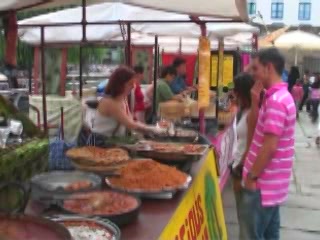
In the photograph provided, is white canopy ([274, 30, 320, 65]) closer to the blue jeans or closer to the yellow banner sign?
the yellow banner sign

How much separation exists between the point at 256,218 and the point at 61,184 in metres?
1.84

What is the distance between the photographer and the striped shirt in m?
3.84

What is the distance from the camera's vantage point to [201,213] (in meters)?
4.00

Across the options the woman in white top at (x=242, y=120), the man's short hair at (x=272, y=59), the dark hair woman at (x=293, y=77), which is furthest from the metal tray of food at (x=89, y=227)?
the dark hair woman at (x=293, y=77)

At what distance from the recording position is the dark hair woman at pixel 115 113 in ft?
16.7

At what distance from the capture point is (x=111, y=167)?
11.7 ft

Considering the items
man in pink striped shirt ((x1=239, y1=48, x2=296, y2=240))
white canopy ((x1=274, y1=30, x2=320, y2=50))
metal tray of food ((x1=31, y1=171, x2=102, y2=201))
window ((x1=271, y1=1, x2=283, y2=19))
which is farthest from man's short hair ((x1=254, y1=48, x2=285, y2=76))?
window ((x1=271, y1=1, x2=283, y2=19))

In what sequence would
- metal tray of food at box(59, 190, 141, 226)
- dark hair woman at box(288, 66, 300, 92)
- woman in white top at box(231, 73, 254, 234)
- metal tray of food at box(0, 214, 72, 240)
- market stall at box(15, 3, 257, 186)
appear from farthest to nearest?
dark hair woman at box(288, 66, 300, 92) → market stall at box(15, 3, 257, 186) → woman in white top at box(231, 73, 254, 234) → metal tray of food at box(59, 190, 141, 226) → metal tray of food at box(0, 214, 72, 240)

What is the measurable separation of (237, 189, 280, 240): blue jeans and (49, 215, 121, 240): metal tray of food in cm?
188

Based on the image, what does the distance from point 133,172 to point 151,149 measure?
77 centimetres

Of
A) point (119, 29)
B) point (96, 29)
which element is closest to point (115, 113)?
point (119, 29)

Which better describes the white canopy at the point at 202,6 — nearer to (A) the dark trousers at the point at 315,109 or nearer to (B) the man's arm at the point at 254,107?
(B) the man's arm at the point at 254,107

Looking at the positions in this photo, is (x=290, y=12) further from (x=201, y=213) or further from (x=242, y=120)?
(x=201, y=213)

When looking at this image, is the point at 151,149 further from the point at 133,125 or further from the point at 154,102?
the point at 154,102
